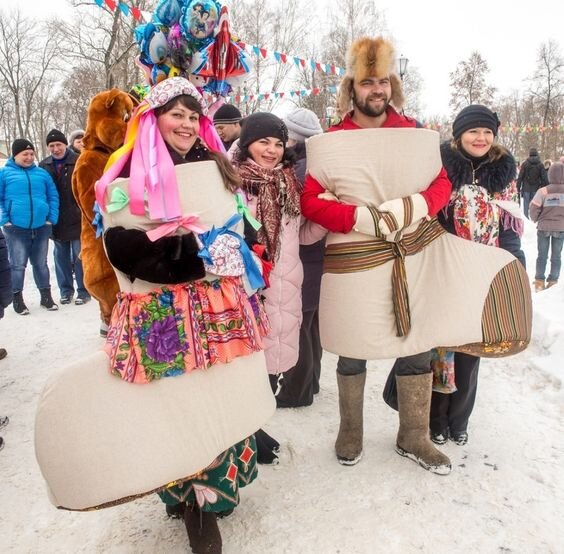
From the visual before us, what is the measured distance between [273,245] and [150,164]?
79 cm

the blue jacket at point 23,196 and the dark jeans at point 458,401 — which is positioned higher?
the blue jacket at point 23,196

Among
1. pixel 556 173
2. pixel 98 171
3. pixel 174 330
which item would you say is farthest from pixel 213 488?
pixel 556 173

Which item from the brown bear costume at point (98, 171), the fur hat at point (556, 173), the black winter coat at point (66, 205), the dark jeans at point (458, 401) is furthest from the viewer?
the fur hat at point (556, 173)

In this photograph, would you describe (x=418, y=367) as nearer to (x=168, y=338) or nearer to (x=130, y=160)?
(x=168, y=338)

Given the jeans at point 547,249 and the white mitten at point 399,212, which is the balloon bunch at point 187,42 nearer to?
the white mitten at point 399,212

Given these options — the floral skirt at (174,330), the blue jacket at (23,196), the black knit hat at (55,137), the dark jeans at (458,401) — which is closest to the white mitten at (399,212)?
the floral skirt at (174,330)

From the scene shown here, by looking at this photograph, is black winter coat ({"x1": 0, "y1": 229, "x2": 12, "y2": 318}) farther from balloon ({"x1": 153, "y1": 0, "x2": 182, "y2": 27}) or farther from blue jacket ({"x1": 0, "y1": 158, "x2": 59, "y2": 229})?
blue jacket ({"x1": 0, "y1": 158, "x2": 59, "y2": 229})

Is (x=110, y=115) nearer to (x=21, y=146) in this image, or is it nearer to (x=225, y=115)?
(x=225, y=115)

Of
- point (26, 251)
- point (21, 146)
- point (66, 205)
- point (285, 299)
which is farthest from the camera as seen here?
point (66, 205)

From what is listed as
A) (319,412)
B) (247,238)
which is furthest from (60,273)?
(247,238)

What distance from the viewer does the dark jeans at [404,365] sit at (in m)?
2.41

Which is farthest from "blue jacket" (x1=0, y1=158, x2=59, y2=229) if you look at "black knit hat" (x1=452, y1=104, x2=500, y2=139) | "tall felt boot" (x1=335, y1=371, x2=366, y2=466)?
"black knit hat" (x1=452, y1=104, x2=500, y2=139)

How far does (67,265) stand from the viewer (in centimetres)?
586

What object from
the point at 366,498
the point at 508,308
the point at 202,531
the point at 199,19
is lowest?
the point at 366,498
